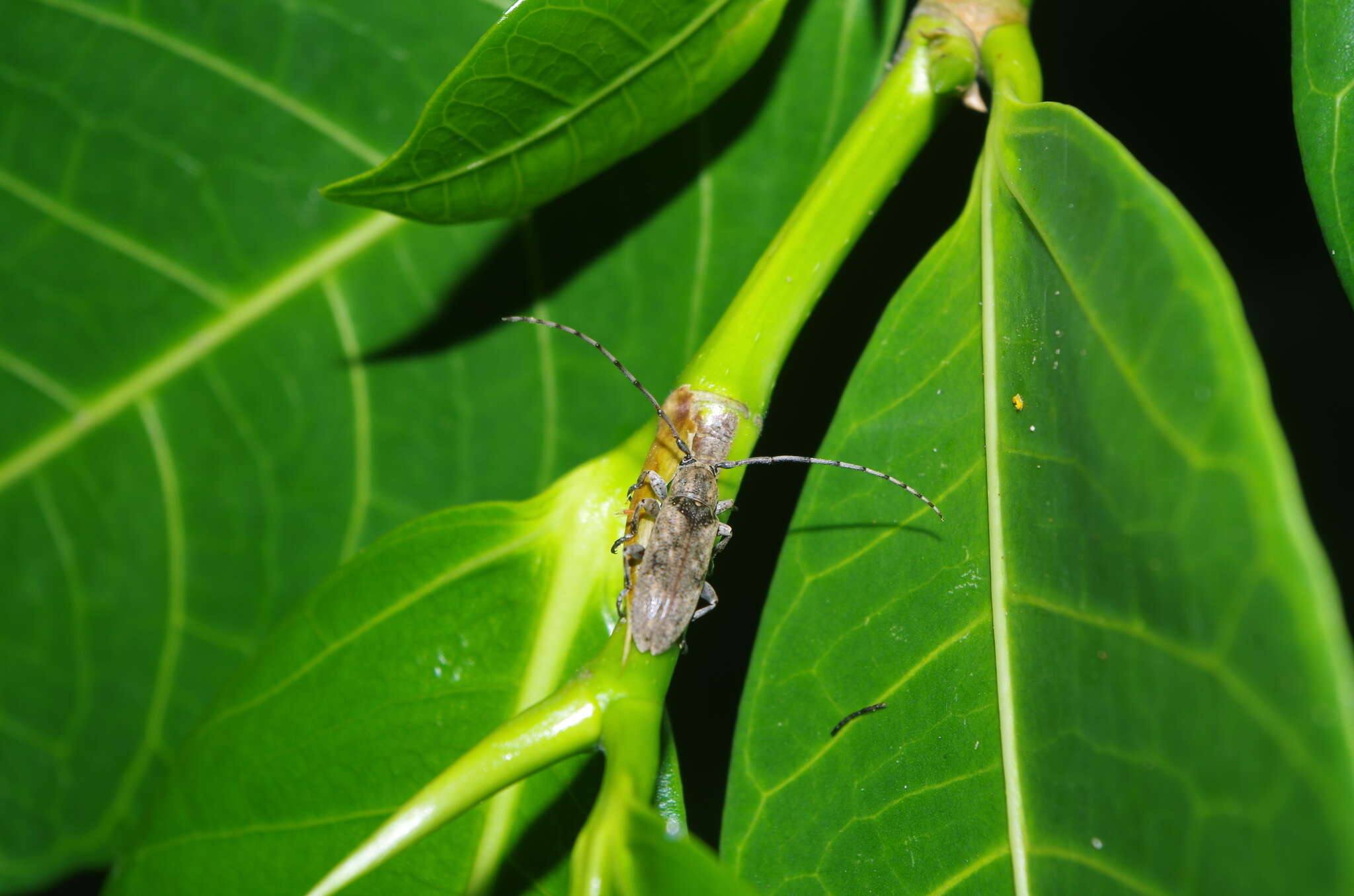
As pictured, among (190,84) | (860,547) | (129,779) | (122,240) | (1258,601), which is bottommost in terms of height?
(1258,601)

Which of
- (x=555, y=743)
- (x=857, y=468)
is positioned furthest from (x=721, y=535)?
(x=555, y=743)

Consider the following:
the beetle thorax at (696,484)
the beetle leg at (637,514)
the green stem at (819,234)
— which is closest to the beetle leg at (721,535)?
the beetle thorax at (696,484)

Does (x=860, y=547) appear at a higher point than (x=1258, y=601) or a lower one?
higher

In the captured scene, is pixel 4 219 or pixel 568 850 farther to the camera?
pixel 4 219

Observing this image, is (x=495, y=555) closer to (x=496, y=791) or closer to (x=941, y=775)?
(x=496, y=791)

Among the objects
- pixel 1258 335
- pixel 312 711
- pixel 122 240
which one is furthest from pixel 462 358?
pixel 1258 335

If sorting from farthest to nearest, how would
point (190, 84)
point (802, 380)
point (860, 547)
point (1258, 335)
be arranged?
point (1258, 335), point (802, 380), point (190, 84), point (860, 547)

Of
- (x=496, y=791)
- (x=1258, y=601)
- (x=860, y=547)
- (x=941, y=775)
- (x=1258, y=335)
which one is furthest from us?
(x=1258, y=335)

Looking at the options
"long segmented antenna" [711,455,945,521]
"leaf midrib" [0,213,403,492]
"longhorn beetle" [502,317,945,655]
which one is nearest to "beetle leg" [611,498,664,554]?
"longhorn beetle" [502,317,945,655]
